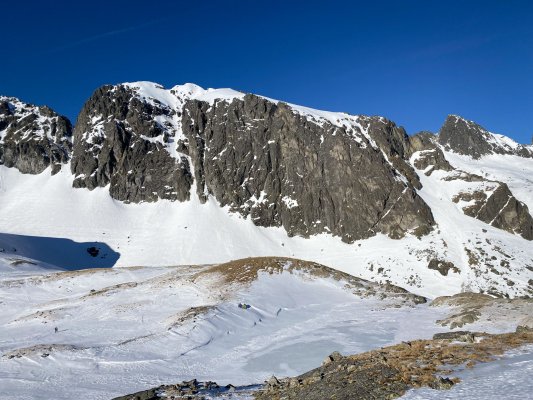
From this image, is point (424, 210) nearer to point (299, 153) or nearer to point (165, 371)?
point (299, 153)

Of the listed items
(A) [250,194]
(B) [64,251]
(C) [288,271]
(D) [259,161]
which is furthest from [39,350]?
(D) [259,161]

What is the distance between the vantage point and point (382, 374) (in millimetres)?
12969

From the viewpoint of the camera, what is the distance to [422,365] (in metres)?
13.4

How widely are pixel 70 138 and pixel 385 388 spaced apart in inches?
6630

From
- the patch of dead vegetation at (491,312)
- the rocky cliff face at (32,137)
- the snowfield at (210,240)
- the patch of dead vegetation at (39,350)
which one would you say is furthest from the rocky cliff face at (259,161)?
the patch of dead vegetation at (39,350)

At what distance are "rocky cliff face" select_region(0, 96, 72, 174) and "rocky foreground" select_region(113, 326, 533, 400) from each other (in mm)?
150801

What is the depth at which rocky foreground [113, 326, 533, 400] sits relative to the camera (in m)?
12.0

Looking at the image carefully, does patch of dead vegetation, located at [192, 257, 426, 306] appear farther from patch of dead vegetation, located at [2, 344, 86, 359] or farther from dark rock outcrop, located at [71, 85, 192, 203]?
dark rock outcrop, located at [71, 85, 192, 203]

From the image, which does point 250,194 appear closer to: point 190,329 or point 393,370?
point 190,329

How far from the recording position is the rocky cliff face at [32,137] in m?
152

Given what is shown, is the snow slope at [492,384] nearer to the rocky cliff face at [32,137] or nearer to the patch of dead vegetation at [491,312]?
the patch of dead vegetation at [491,312]

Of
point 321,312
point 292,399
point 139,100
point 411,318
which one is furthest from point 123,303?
point 139,100

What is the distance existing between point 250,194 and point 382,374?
393 ft

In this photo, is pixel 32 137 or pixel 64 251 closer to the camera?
pixel 64 251
